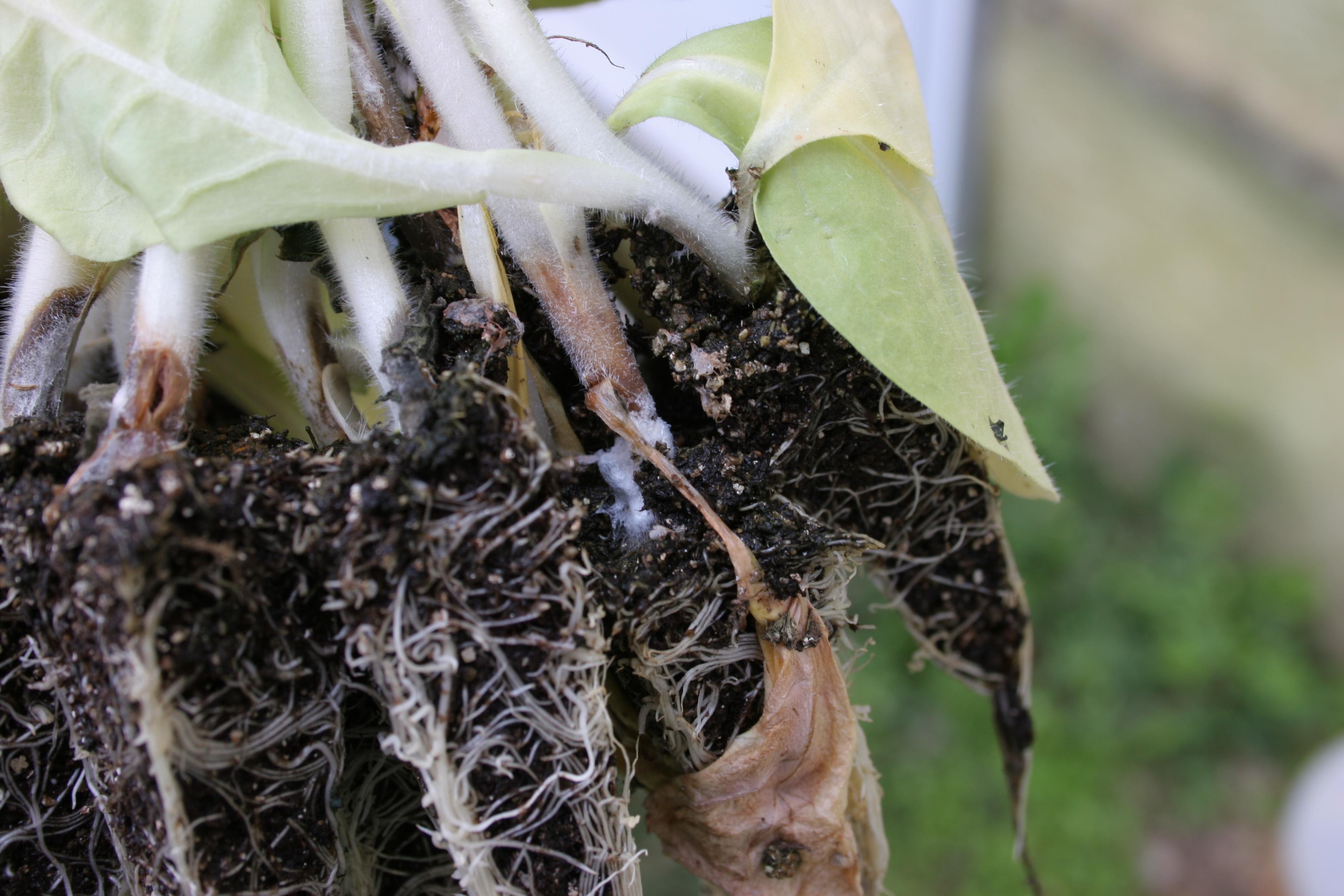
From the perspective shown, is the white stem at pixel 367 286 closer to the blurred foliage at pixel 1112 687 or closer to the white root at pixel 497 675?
the white root at pixel 497 675

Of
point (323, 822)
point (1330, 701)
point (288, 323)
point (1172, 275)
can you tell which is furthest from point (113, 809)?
point (1330, 701)

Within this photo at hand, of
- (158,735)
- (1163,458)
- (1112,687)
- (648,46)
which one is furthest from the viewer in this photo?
(1163,458)

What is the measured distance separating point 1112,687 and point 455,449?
1464 mm

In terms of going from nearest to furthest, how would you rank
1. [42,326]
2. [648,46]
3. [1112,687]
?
[42,326] < [648,46] < [1112,687]

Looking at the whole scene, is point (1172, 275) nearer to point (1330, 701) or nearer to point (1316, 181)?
point (1316, 181)

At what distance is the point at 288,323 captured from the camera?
44 centimetres

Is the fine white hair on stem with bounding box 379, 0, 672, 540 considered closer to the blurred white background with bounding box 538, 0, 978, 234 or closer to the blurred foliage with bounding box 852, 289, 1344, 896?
the blurred white background with bounding box 538, 0, 978, 234

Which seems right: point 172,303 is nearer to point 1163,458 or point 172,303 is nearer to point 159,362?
point 159,362

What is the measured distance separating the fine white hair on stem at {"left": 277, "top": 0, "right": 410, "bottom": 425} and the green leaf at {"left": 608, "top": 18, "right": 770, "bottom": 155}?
0.12 metres

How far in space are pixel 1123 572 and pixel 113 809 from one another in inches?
60.2

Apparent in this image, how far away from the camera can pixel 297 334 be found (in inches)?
17.5

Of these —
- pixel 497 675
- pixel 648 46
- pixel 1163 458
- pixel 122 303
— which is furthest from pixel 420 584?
pixel 1163 458

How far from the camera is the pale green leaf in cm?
38

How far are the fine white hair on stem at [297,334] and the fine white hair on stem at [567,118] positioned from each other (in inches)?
5.4
